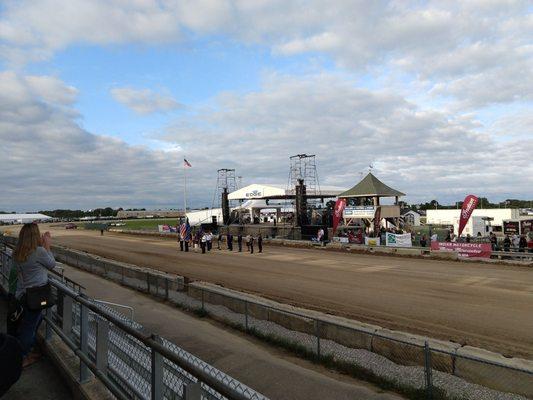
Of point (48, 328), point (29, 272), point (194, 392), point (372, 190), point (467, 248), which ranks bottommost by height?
point (467, 248)

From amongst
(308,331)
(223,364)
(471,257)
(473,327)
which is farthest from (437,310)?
(471,257)

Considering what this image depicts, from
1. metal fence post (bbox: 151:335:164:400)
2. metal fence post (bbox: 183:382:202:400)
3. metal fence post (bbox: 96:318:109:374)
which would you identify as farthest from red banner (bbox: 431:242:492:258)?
metal fence post (bbox: 183:382:202:400)

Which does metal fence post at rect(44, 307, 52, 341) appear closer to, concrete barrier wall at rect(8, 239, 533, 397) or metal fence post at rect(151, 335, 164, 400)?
metal fence post at rect(151, 335, 164, 400)

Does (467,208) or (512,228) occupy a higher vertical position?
(467,208)

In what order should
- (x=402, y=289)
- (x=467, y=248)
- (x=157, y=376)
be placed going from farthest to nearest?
(x=467, y=248) → (x=402, y=289) → (x=157, y=376)

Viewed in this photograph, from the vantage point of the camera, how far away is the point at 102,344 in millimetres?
4379

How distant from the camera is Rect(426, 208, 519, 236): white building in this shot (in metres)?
36.2

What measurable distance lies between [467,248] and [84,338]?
78.5 feet

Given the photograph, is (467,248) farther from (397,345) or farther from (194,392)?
(194,392)

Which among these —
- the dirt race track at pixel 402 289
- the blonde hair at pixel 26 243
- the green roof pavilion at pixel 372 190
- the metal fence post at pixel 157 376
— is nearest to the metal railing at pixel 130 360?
the metal fence post at pixel 157 376

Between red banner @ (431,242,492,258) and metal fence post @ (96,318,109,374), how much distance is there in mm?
23424

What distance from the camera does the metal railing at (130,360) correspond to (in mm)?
2816

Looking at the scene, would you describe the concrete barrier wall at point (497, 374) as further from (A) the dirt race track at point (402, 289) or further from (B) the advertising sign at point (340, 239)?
(B) the advertising sign at point (340, 239)

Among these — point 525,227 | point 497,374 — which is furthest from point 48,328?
point 525,227
